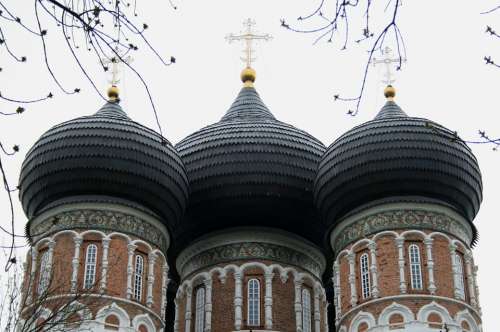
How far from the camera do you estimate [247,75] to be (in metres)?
27.8

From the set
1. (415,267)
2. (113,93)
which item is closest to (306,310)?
(415,267)

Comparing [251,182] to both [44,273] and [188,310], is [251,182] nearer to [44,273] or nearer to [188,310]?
[188,310]

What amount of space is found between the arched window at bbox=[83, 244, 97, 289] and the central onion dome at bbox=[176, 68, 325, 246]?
11.2 ft

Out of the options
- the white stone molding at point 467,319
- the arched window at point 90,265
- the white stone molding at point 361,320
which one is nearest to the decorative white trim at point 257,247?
the white stone molding at point 361,320

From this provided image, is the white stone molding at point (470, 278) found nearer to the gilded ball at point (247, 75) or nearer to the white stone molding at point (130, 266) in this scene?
the white stone molding at point (130, 266)

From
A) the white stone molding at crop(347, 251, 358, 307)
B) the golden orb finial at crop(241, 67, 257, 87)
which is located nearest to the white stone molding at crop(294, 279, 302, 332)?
the white stone molding at crop(347, 251, 358, 307)

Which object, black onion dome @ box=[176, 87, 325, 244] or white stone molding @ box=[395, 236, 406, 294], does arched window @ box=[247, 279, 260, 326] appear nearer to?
black onion dome @ box=[176, 87, 325, 244]

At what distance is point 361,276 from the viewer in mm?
20047

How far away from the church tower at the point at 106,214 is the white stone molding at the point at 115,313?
0.06 ft

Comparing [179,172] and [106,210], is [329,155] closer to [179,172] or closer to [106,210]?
[179,172]

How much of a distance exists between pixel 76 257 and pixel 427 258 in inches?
273

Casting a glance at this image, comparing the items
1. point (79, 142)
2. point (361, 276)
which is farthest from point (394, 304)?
point (79, 142)

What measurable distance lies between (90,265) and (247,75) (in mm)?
9819

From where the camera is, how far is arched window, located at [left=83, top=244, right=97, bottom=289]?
19438 mm
